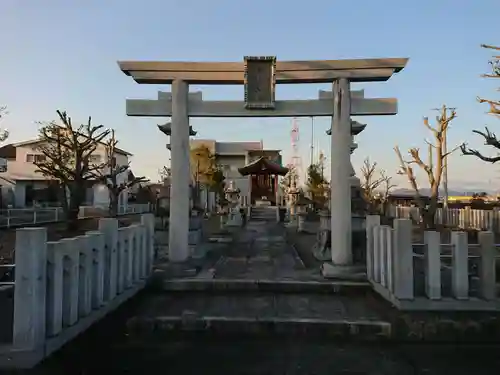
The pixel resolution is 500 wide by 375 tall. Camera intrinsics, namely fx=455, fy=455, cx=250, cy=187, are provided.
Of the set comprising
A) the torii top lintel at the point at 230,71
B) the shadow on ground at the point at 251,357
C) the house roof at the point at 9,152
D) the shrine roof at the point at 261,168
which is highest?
the house roof at the point at 9,152

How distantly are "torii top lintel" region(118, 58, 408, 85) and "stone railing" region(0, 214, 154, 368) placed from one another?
3.73m

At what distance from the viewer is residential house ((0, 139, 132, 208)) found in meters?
39.6

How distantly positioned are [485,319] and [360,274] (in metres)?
2.75

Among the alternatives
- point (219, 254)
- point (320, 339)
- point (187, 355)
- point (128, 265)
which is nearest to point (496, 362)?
point (320, 339)

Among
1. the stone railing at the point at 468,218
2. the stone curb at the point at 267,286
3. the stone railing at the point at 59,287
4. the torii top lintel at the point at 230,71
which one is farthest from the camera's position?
the stone railing at the point at 468,218

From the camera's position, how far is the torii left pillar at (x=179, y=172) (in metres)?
9.29

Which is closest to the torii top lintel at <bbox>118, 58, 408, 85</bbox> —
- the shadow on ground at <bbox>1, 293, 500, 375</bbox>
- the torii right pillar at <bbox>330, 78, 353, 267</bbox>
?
the torii right pillar at <bbox>330, 78, 353, 267</bbox>

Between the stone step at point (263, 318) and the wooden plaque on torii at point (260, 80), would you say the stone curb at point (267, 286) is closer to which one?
the stone step at point (263, 318)

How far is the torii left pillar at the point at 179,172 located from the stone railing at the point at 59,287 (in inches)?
94.8

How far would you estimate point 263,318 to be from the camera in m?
6.05

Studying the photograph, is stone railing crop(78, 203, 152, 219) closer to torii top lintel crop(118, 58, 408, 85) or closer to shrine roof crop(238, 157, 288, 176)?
shrine roof crop(238, 157, 288, 176)

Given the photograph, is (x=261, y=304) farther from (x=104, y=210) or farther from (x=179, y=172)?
(x=104, y=210)

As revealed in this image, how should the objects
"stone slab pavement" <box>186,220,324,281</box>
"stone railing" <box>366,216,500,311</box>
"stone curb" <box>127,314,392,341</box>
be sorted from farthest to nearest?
"stone slab pavement" <box>186,220,324,281</box>
"stone railing" <box>366,216,500,311</box>
"stone curb" <box>127,314,392,341</box>

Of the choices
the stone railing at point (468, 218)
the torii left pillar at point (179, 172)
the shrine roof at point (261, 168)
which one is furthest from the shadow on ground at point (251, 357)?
the shrine roof at point (261, 168)
